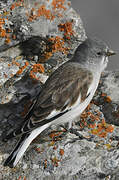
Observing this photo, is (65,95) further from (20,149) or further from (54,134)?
(20,149)

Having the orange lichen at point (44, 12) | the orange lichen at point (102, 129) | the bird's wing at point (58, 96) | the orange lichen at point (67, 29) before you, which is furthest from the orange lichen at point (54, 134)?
the orange lichen at point (44, 12)

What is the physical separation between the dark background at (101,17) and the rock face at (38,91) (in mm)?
3289

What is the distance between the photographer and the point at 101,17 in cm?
900

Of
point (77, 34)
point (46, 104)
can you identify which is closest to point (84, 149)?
point (46, 104)

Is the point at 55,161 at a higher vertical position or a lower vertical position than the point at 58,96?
lower

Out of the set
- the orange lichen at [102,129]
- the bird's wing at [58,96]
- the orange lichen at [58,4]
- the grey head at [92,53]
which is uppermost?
the orange lichen at [58,4]

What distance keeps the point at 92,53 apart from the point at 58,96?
0.91 m

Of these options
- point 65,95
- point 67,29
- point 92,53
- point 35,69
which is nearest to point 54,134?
point 65,95

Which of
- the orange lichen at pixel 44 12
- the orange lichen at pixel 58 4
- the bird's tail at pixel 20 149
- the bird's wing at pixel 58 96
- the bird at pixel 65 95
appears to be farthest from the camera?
the orange lichen at pixel 58 4

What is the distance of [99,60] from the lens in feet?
16.3

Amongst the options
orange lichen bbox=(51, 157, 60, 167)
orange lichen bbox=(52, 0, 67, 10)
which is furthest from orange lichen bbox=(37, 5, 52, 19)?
orange lichen bbox=(51, 157, 60, 167)

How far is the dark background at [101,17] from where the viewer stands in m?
8.56

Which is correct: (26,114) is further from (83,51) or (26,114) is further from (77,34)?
(77,34)

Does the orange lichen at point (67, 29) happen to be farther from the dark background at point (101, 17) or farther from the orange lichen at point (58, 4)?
the dark background at point (101, 17)
